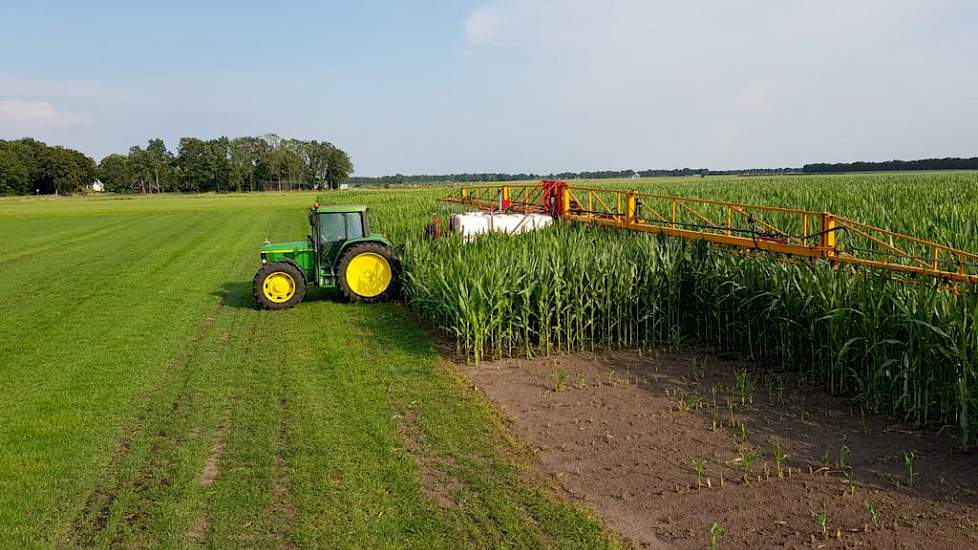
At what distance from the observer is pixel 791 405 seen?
277 inches

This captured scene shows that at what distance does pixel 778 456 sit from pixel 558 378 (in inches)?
113

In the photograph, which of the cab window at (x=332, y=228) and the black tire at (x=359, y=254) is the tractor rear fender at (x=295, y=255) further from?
the black tire at (x=359, y=254)

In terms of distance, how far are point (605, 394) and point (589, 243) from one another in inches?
127

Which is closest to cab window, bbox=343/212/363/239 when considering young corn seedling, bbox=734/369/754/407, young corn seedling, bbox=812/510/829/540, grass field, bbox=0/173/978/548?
grass field, bbox=0/173/978/548

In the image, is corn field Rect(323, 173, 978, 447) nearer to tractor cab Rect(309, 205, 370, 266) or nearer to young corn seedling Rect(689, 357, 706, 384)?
young corn seedling Rect(689, 357, 706, 384)

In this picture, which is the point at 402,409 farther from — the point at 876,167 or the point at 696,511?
the point at 876,167

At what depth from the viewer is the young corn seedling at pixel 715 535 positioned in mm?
4414

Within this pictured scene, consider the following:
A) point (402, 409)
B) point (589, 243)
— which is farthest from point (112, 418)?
point (589, 243)

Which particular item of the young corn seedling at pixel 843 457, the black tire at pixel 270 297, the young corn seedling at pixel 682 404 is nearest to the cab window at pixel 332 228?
the black tire at pixel 270 297

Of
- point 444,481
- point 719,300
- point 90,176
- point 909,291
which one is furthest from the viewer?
point 90,176

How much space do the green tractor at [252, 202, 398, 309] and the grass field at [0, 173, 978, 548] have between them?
382 mm

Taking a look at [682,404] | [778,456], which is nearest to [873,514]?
[778,456]

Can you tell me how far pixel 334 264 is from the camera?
41.9 feet

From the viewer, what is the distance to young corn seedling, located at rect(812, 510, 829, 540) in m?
4.54
